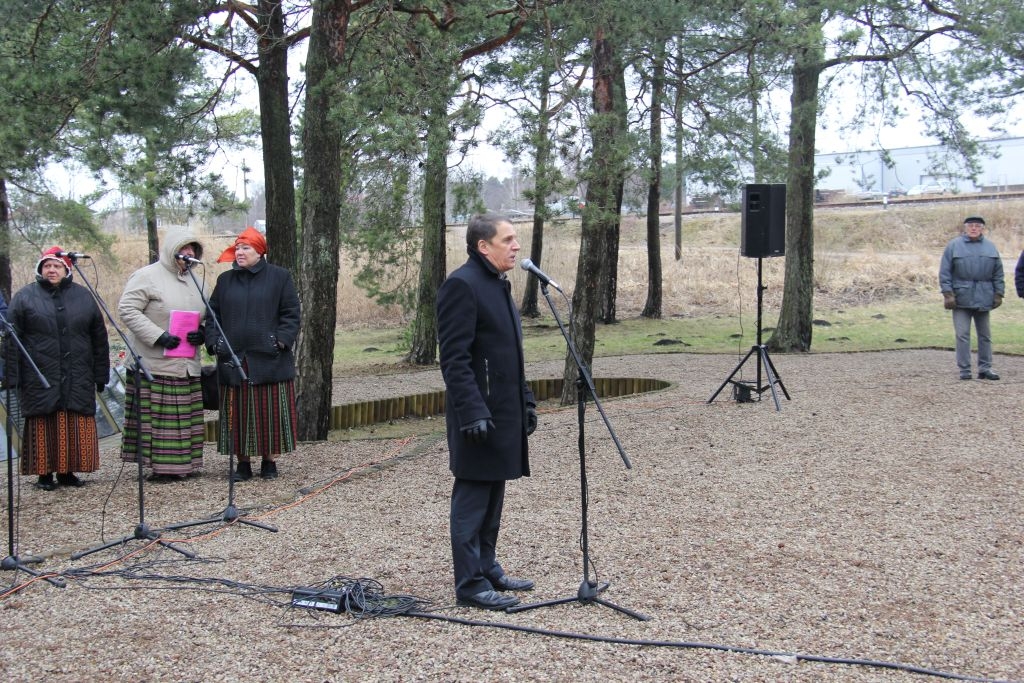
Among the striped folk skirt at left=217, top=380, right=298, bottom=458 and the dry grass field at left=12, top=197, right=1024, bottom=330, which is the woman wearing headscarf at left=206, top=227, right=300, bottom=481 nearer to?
the striped folk skirt at left=217, top=380, right=298, bottom=458

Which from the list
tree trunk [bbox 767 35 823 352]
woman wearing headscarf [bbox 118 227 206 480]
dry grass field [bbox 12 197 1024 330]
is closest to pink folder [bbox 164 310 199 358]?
woman wearing headscarf [bbox 118 227 206 480]

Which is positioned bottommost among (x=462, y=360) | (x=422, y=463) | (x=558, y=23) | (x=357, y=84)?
(x=422, y=463)

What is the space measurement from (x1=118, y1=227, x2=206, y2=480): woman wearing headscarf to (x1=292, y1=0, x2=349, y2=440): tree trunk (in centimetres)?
268

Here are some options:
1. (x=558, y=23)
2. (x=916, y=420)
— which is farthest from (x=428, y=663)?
(x=558, y=23)

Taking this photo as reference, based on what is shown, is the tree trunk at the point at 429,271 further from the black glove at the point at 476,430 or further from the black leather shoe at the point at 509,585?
the black glove at the point at 476,430

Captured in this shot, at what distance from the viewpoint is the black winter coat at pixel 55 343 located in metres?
7.04

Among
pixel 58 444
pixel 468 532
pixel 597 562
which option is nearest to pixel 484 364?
pixel 468 532

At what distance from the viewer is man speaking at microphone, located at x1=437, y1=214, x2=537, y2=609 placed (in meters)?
4.35

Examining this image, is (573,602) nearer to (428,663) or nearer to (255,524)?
(428,663)

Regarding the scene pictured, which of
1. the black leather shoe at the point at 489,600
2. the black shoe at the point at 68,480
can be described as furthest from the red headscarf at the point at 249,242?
the black leather shoe at the point at 489,600

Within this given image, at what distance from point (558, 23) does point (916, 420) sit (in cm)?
509

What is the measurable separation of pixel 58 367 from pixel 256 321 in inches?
51.7

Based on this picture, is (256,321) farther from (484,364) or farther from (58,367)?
(484,364)

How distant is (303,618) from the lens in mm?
4469
